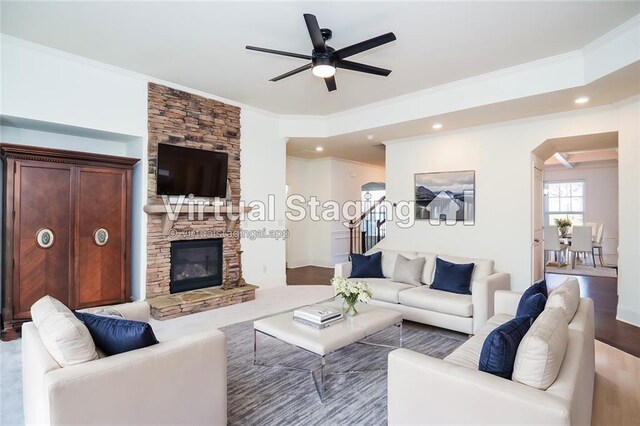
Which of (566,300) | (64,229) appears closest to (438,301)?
(566,300)

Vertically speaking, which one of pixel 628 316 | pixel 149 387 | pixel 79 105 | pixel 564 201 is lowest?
pixel 628 316

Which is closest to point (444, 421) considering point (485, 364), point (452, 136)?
point (485, 364)

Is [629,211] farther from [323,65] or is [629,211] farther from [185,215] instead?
[185,215]

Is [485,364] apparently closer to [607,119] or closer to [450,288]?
[450,288]

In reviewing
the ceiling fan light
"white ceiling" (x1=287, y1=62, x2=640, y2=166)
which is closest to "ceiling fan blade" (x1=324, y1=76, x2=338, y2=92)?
the ceiling fan light

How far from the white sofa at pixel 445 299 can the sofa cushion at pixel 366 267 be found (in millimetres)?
112

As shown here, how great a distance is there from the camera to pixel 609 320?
4.34m

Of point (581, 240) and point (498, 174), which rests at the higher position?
point (498, 174)

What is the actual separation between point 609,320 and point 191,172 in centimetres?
595

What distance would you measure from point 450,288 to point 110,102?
190 inches

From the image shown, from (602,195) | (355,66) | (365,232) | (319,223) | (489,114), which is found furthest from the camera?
(602,195)

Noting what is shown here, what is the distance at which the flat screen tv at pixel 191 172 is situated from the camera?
15.8 ft

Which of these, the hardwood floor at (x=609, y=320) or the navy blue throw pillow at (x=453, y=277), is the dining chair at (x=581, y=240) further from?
the navy blue throw pillow at (x=453, y=277)

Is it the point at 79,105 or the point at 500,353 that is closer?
the point at 500,353
